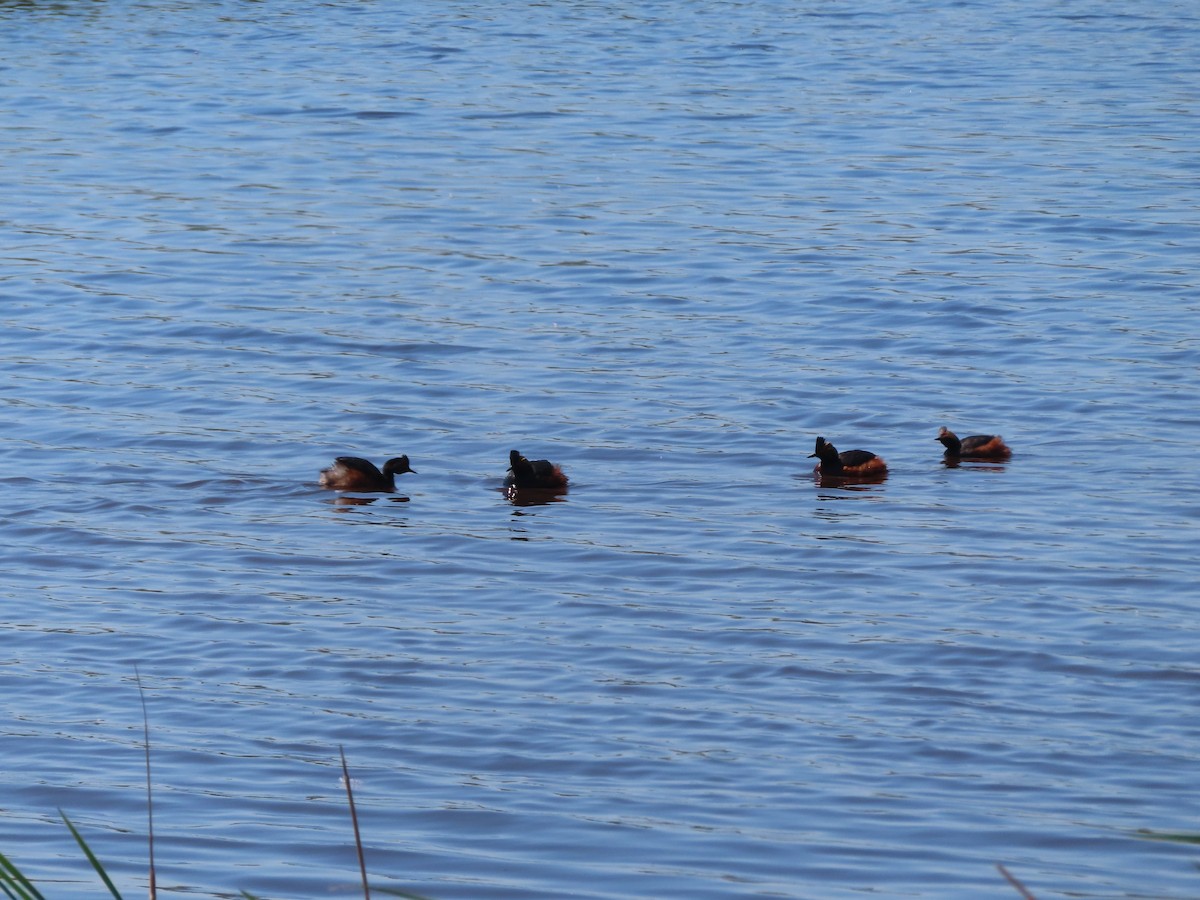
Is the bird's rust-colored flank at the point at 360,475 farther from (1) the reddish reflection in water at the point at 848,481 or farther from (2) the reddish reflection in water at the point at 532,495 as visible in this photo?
(1) the reddish reflection in water at the point at 848,481

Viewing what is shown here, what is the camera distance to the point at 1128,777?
24.2ft

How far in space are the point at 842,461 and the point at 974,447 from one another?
872mm

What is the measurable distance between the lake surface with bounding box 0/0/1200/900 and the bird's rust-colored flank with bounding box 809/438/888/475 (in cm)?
23

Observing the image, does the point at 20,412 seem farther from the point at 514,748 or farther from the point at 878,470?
the point at 514,748

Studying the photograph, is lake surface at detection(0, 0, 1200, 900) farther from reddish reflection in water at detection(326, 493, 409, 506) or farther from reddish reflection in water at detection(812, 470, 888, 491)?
reddish reflection in water at detection(812, 470, 888, 491)

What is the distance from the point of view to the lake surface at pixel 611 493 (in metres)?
7.24

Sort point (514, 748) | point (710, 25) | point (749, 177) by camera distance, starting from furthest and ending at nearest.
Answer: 1. point (710, 25)
2. point (749, 177)
3. point (514, 748)

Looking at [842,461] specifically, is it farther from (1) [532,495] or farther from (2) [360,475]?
(2) [360,475]

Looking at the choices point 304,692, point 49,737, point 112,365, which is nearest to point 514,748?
point 304,692

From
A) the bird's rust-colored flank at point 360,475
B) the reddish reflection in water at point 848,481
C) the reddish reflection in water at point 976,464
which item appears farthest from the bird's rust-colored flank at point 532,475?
the reddish reflection in water at point 976,464

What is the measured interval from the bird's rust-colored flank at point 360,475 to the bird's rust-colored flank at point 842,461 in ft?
8.47

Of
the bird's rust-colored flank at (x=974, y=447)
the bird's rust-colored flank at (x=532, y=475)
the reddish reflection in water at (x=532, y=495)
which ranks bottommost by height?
the reddish reflection in water at (x=532, y=495)

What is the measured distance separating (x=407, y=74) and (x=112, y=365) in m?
14.5

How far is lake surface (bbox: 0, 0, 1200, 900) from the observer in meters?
7.24
